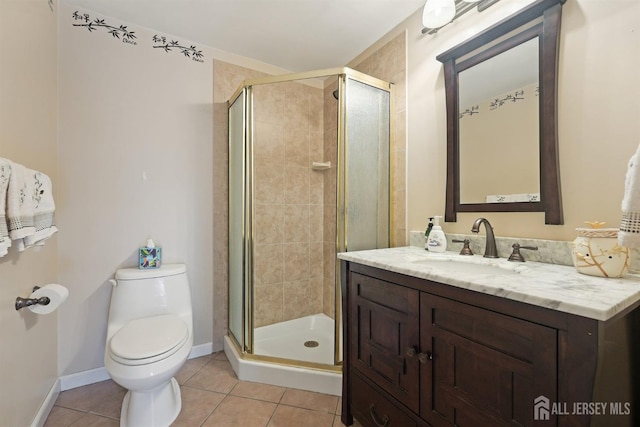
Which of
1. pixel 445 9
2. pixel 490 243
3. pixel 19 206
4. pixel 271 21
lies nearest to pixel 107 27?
pixel 271 21

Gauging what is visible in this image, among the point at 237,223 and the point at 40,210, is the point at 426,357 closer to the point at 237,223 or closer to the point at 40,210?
the point at 237,223

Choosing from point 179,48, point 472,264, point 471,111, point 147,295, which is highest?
point 179,48

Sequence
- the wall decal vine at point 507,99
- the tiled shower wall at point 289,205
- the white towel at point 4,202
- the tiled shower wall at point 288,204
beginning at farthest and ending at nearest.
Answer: the tiled shower wall at point 288,204 < the tiled shower wall at point 289,205 < the wall decal vine at point 507,99 < the white towel at point 4,202

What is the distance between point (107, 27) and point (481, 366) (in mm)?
2701

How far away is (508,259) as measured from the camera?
1.24m

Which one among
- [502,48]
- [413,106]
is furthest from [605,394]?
[413,106]

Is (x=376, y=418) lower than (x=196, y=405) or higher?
higher

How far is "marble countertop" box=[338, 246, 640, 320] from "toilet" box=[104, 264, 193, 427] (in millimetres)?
1056

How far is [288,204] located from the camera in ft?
8.17

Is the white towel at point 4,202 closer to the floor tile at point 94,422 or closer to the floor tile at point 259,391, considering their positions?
the floor tile at point 94,422

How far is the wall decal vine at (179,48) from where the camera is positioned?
198 cm

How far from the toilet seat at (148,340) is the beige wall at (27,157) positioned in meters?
0.34

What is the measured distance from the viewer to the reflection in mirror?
122cm

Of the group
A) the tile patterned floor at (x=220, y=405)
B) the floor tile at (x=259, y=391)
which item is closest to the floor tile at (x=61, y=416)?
the tile patterned floor at (x=220, y=405)
